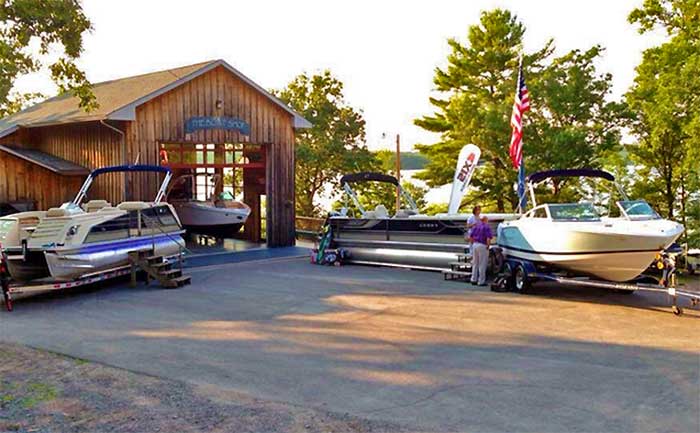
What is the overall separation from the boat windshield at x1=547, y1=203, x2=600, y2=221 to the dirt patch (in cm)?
788

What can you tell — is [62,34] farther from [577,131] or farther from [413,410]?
[577,131]

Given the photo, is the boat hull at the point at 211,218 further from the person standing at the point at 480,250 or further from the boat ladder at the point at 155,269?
the person standing at the point at 480,250

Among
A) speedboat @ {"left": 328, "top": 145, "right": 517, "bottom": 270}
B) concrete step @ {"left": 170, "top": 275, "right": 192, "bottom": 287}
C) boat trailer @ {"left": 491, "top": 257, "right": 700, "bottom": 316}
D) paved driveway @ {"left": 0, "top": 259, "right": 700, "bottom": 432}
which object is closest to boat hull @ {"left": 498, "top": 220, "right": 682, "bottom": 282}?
boat trailer @ {"left": 491, "top": 257, "right": 700, "bottom": 316}

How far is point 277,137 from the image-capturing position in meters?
21.2

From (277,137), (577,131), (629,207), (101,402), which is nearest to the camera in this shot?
(101,402)

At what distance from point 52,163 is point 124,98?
282cm

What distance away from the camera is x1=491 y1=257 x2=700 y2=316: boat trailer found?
36.2ft

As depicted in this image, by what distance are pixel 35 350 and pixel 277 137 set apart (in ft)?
42.9

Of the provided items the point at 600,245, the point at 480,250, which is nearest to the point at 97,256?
the point at 480,250

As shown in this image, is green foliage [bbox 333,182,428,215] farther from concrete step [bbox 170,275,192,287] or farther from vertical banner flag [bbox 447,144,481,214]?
concrete step [bbox 170,275,192,287]

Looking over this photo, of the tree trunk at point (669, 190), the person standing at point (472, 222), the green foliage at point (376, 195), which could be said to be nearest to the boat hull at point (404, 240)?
the person standing at point (472, 222)

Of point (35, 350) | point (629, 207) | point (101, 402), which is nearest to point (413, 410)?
point (101, 402)

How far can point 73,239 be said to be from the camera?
13102 mm

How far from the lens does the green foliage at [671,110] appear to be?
17250mm
